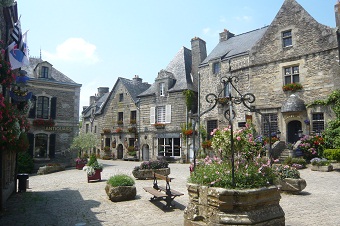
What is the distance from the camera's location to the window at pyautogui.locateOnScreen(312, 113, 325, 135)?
1659cm

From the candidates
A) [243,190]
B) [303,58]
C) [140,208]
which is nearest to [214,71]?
[303,58]

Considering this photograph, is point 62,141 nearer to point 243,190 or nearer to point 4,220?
point 4,220

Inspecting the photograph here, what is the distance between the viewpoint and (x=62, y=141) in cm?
2086

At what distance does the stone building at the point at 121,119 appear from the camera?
28625 mm

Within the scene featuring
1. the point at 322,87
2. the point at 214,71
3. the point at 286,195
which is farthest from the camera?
the point at 214,71

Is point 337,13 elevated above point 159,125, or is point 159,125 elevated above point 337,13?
point 337,13

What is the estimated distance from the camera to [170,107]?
25219mm

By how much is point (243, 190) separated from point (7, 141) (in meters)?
6.00

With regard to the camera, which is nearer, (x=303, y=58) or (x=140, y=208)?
(x=140, y=208)

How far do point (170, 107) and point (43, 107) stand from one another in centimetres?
1087

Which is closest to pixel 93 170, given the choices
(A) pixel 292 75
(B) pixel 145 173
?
(B) pixel 145 173

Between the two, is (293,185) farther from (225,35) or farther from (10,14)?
(225,35)

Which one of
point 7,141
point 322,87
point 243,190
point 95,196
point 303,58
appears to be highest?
point 303,58

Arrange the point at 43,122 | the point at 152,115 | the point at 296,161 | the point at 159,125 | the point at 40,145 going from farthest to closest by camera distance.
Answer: the point at 152,115
the point at 159,125
the point at 40,145
the point at 43,122
the point at 296,161
